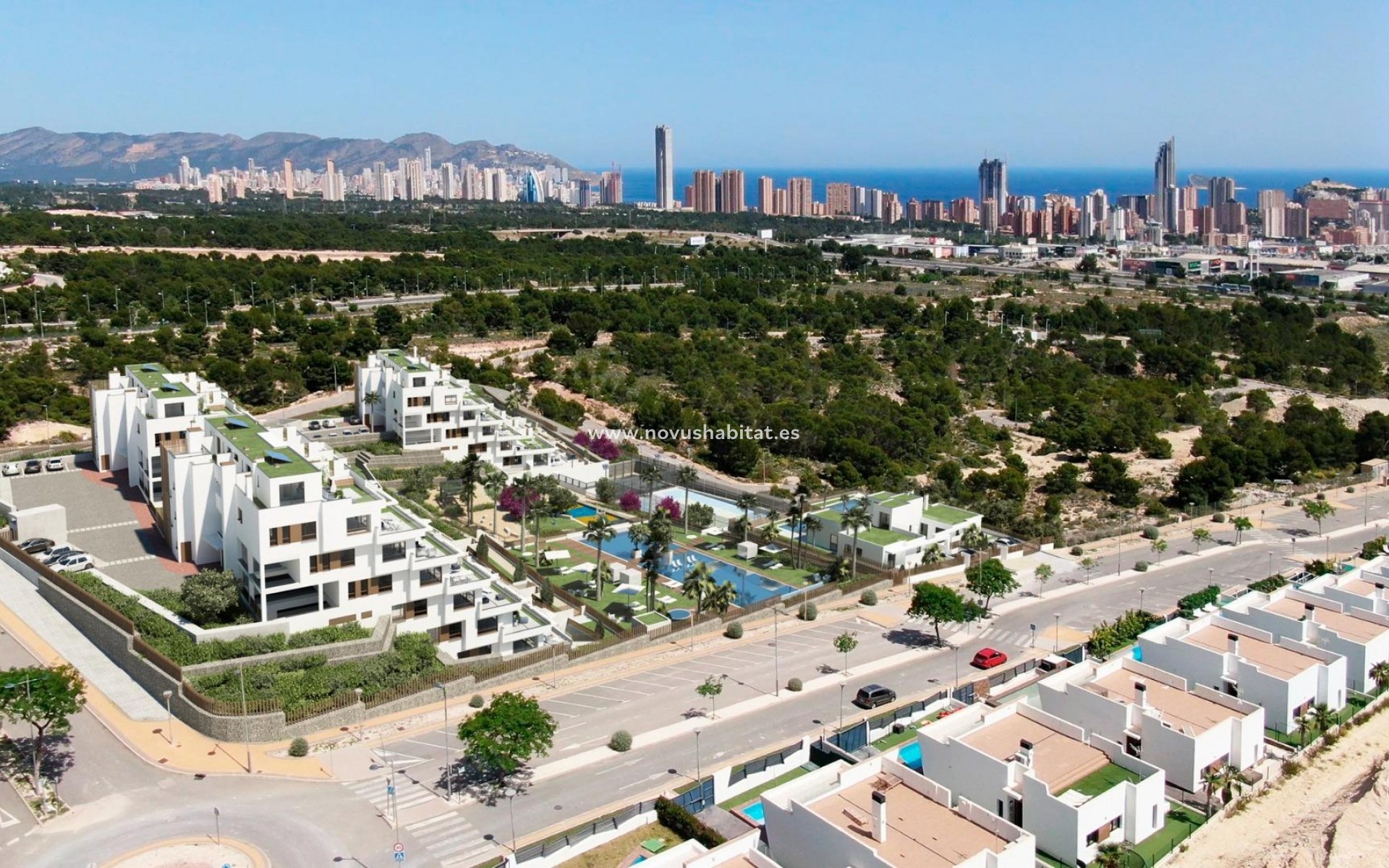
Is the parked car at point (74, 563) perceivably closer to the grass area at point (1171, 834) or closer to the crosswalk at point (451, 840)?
the crosswalk at point (451, 840)

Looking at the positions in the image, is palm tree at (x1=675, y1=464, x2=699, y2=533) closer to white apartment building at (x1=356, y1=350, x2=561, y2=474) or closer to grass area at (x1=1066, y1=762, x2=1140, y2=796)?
white apartment building at (x1=356, y1=350, x2=561, y2=474)

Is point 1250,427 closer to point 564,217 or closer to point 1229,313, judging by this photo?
point 1229,313

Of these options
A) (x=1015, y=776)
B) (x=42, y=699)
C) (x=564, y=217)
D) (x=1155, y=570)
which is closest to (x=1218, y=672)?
(x=1015, y=776)

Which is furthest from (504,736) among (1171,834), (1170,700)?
(1170,700)

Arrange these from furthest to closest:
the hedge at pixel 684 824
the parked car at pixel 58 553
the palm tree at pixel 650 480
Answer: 1. the palm tree at pixel 650 480
2. the parked car at pixel 58 553
3. the hedge at pixel 684 824

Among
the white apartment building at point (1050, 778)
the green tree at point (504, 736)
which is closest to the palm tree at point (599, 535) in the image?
the green tree at point (504, 736)

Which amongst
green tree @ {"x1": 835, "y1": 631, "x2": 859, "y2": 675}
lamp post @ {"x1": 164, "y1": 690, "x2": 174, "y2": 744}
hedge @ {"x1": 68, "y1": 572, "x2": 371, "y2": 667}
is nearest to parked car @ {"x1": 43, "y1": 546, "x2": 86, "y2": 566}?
hedge @ {"x1": 68, "y1": 572, "x2": 371, "y2": 667}
